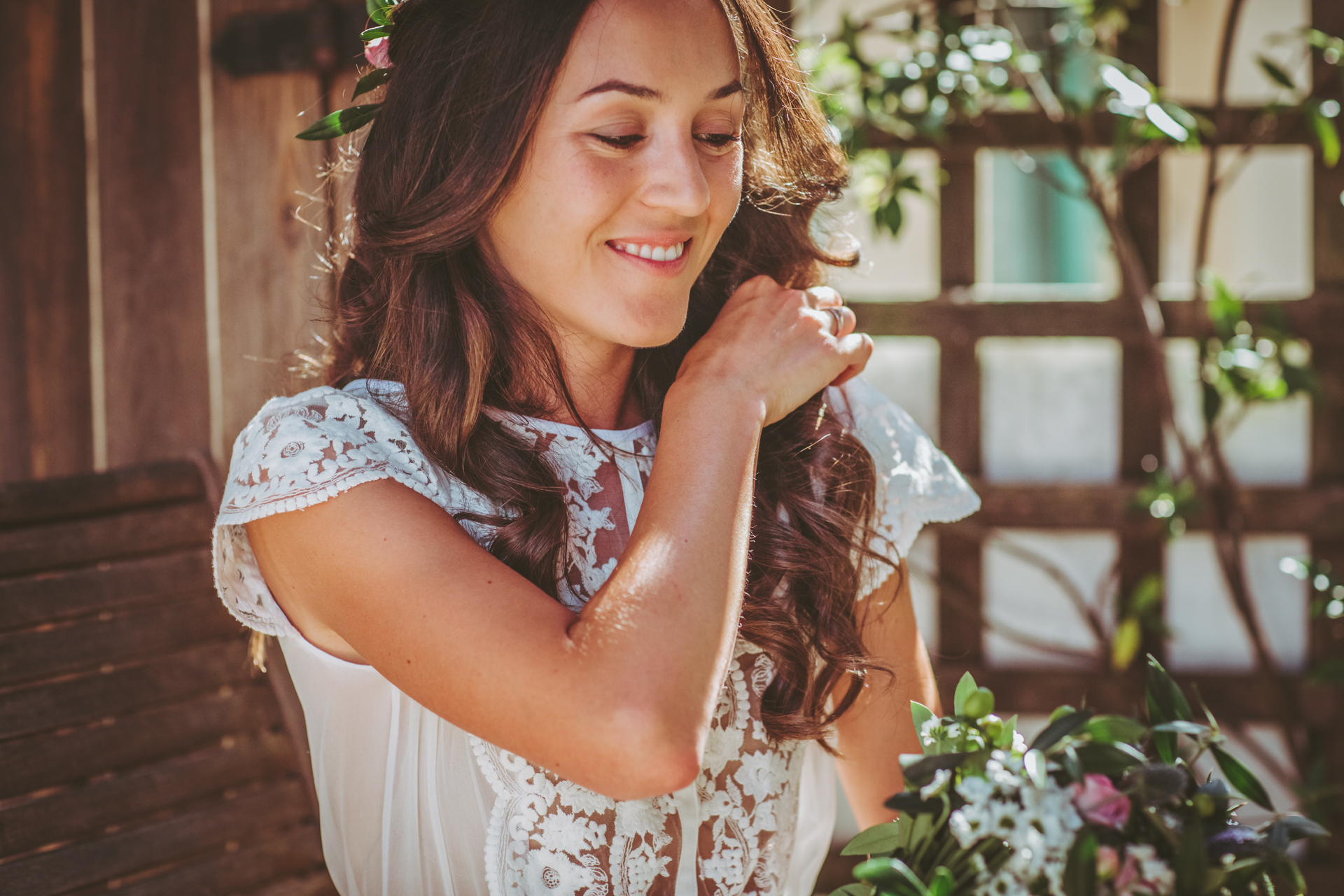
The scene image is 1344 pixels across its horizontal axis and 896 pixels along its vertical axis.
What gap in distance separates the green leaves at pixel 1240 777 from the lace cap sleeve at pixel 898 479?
0.60 metres

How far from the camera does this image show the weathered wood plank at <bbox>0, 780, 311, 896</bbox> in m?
1.29

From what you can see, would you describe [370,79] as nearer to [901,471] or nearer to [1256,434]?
[901,471]

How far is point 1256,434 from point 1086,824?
1791mm

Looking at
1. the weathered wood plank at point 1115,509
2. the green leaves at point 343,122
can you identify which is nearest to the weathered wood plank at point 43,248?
the green leaves at point 343,122

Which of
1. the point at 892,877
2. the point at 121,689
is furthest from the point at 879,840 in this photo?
the point at 121,689

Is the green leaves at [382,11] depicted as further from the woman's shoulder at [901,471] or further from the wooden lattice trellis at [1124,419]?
the wooden lattice trellis at [1124,419]

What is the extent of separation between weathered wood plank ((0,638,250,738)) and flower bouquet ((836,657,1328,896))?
108 cm

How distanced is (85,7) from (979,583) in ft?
6.54

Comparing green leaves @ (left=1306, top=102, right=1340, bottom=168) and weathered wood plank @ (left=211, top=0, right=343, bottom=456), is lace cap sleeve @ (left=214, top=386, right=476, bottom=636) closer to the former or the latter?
weathered wood plank @ (left=211, top=0, right=343, bottom=456)

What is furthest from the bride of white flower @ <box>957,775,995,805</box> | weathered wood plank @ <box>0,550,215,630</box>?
weathered wood plank @ <box>0,550,215,630</box>

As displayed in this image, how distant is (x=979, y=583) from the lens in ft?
7.50

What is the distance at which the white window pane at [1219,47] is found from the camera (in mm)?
2184

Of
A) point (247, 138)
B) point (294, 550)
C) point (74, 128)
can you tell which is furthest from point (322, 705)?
point (74, 128)

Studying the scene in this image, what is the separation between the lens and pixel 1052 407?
88.7 inches
